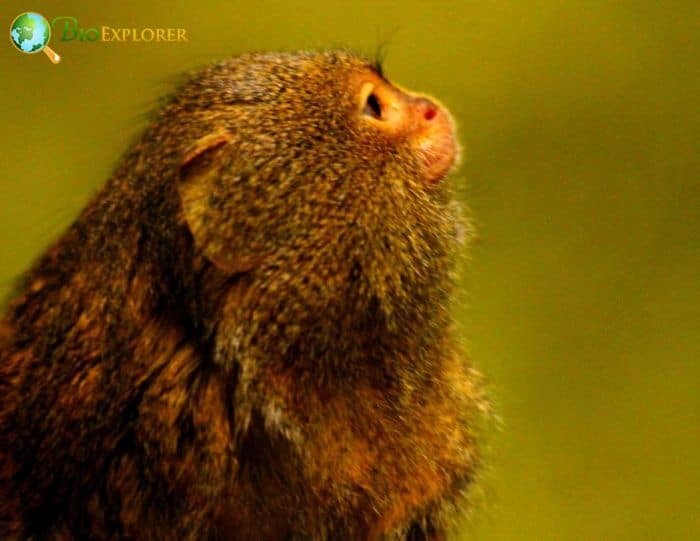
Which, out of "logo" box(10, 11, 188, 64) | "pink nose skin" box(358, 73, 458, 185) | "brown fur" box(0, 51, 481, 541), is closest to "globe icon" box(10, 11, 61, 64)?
"logo" box(10, 11, 188, 64)

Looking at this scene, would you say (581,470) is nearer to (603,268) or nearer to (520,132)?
(603,268)

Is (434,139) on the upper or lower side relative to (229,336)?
upper

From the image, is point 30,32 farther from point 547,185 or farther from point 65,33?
point 547,185

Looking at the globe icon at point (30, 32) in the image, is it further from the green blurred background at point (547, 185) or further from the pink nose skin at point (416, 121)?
the pink nose skin at point (416, 121)

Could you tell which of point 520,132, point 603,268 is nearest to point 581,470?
point 603,268

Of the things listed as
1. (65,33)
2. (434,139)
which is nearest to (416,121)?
(434,139)

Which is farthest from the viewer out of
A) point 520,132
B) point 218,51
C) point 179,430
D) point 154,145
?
point 520,132

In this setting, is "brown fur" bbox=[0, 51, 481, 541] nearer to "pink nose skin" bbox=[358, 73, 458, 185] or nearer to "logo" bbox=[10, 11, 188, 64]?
"pink nose skin" bbox=[358, 73, 458, 185]
